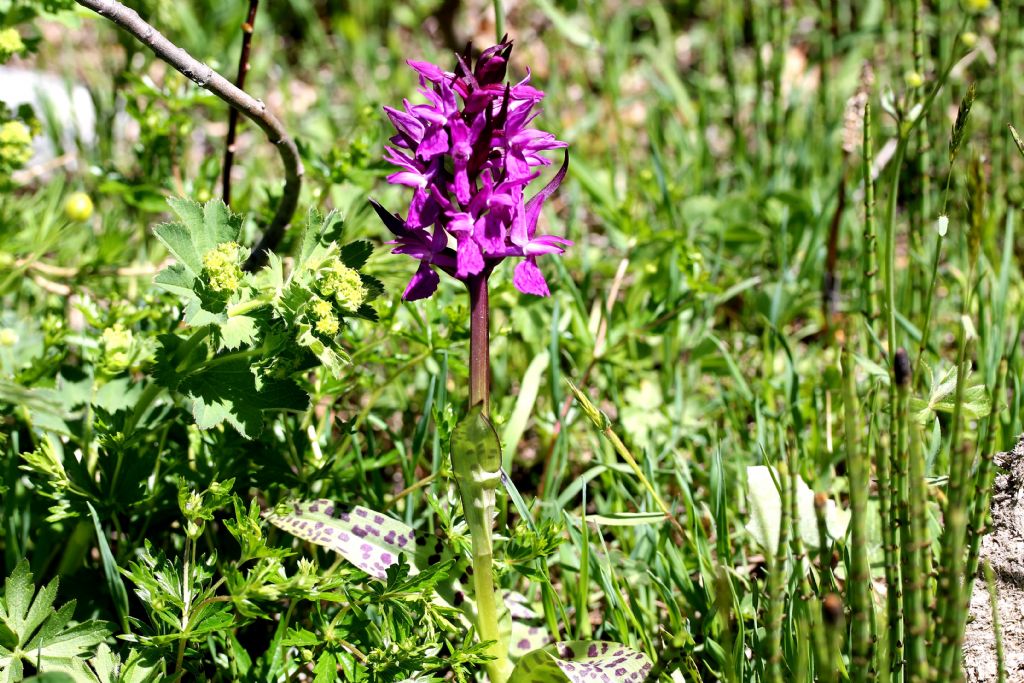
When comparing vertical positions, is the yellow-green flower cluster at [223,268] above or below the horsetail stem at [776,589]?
above

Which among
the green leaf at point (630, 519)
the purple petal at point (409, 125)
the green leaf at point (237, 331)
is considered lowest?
the green leaf at point (630, 519)

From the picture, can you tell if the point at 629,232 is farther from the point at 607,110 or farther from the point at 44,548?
the point at 44,548

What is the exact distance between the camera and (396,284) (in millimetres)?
2496

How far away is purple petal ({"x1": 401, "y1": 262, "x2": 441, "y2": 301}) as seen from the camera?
1.60 m

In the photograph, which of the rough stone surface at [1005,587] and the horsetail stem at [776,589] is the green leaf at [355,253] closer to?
the horsetail stem at [776,589]

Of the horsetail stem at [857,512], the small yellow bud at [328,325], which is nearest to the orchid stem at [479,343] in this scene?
the small yellow bud at [328,325]

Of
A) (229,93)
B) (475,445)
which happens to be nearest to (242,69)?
(229,93)

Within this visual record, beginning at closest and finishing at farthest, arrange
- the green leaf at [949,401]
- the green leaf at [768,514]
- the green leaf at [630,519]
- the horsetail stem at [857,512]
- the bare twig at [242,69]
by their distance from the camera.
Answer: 1. the horsetail stem at [857,512]
2. the green leaf at [768,514]
3. the green leaf at [949,401]
4. the green leaf at [630,519]
5. the bare twig at [242,69]

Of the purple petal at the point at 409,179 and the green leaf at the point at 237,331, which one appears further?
the green leaf at the point at 237,331

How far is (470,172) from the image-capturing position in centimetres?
157

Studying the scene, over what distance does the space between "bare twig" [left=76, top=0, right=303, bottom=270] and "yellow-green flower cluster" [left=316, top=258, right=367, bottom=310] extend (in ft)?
0.45

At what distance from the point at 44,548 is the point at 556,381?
123cm

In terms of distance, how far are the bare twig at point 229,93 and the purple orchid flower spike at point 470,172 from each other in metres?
0.29

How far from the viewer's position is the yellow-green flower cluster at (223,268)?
1642 millimetres
